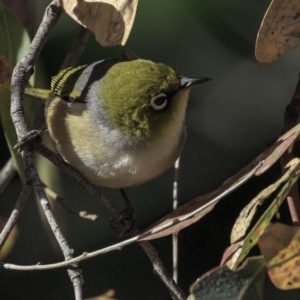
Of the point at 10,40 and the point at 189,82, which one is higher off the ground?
the point at 10,40

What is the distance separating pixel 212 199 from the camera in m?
0.91

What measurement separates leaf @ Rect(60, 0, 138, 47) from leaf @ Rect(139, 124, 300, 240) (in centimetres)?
26

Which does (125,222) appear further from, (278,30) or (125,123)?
(278,30)

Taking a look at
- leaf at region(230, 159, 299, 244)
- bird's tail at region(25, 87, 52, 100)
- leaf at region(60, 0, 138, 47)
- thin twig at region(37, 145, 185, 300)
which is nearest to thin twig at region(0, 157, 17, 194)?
bird's tail at region(25, 87, 52, 100)

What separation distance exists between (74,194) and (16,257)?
38 centimetres

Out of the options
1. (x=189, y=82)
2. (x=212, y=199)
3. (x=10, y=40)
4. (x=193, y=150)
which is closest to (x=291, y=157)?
(x=212, y=199)

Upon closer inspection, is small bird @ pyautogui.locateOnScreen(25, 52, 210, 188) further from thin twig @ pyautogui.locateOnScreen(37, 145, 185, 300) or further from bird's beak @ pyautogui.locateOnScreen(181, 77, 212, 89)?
thin twig @ pyautogui.locateOnScreen(37, 145, 185, 300)

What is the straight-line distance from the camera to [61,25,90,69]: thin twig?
1775 mm

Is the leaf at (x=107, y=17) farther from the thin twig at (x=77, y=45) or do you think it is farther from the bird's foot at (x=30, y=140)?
the thin twig at (x=77, y=45)

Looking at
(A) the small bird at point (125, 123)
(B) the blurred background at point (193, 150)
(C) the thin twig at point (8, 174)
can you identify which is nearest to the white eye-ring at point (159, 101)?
(A) the small bird at point (125, 123)

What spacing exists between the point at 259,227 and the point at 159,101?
0.76 meters

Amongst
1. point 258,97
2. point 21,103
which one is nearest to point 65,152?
point 21,103

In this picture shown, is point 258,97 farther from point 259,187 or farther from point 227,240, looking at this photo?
point 227,240

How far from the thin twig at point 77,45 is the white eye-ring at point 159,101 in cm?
34
